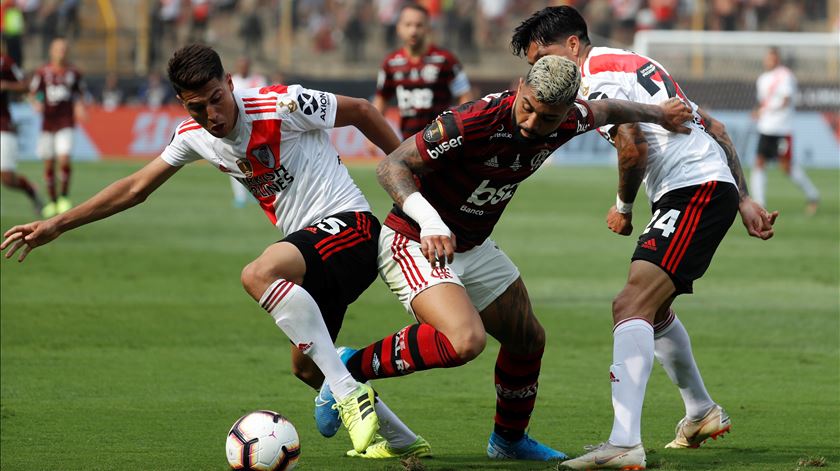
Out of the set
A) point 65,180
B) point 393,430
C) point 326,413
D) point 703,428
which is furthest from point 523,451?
point 65,180

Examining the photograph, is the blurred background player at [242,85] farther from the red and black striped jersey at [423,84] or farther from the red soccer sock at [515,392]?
the red soccer sock at [515,392]

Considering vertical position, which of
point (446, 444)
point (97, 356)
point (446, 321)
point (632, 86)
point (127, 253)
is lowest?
point (127, 253)

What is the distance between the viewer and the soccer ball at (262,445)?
5262mm

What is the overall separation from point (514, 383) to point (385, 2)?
94.1 ft

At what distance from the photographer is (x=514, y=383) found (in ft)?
19.9

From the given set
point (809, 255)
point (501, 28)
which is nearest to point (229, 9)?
point (501, 28)

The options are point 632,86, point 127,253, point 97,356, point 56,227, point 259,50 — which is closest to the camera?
point 56,227

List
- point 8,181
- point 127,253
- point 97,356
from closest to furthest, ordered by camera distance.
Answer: point 97,356, point 127,253, point 8,181

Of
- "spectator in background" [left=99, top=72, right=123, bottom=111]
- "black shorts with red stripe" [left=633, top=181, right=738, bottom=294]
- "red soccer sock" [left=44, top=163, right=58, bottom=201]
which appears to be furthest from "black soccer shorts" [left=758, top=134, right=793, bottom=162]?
"spectator in background" [left=99, top=72, right=123, bottom=111]

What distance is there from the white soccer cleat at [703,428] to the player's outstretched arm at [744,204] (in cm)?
94

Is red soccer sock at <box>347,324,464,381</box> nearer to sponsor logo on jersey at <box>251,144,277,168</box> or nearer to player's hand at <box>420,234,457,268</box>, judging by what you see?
player's hand at <box>420,234,457,268</box>

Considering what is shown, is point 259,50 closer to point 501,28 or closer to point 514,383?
point 501,28

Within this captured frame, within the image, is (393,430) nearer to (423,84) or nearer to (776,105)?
(423,84)

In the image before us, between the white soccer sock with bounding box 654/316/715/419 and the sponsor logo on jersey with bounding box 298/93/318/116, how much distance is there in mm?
2117
